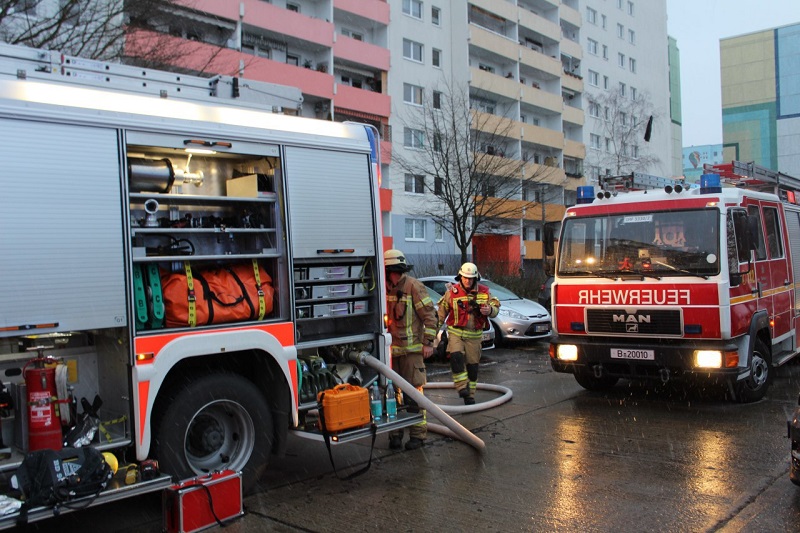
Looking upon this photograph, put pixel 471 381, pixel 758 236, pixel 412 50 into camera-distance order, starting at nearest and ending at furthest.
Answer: pixel 471 381 → pixel 758 236 → pixel 412 50

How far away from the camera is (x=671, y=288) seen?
7.82 meters

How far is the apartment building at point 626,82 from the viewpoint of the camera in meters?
45.6

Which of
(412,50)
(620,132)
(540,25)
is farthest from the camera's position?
(540,25)

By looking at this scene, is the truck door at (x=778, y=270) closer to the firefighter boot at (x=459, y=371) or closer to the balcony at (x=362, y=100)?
the firefighter boot at (x=459, y=371)

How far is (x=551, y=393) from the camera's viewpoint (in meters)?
9.42

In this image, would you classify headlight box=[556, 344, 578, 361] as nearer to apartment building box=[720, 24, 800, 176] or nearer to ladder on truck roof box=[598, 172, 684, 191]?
ladder on truck roof box=[598, 172, 684, 191]

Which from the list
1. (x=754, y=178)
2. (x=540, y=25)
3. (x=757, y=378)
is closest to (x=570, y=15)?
(x=540, y=25)

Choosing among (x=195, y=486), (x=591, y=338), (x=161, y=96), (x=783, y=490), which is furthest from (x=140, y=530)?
(x=591, y=338)

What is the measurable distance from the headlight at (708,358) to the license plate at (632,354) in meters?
0.45

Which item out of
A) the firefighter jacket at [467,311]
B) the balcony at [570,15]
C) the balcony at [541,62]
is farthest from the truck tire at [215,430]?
the balcony at [570,15]

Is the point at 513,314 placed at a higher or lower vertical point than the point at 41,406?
lower

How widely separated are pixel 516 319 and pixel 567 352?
18.4ft

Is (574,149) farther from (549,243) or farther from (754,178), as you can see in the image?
(549,243)

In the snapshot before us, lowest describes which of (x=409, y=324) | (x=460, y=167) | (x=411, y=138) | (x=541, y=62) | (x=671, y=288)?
(x=409, y=324)
